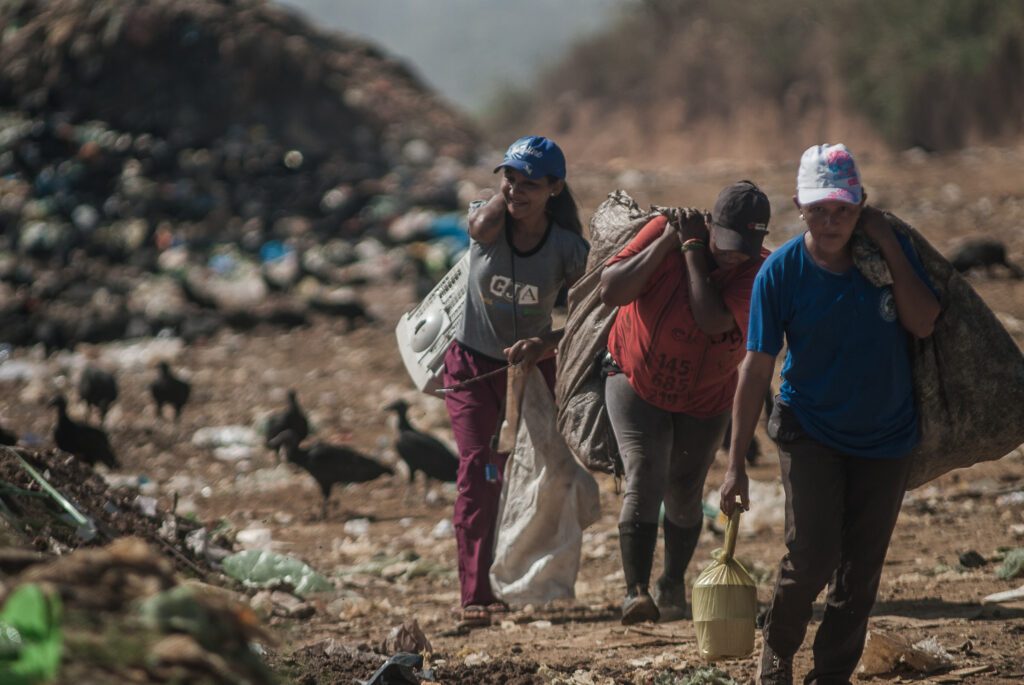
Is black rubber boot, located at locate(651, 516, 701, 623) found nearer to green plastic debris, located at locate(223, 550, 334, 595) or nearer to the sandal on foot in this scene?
the sandal on foot

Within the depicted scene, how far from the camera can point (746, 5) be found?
29969 mm

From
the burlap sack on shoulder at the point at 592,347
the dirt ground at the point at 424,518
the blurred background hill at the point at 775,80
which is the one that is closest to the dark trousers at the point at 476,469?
the dirt ground at the point at 424,518

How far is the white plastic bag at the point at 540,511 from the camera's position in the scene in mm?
4367

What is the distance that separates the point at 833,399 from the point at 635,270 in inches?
40.0

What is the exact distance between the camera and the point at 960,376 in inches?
120

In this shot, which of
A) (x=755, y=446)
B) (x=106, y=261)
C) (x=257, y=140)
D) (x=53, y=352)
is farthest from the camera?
(x=257, y=140)

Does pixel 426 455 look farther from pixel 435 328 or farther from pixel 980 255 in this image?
pixel 980 255

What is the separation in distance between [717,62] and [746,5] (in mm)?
1661

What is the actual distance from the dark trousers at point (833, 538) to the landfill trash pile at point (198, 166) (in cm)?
966

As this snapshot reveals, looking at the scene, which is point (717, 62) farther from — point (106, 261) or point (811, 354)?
point (811, 354)

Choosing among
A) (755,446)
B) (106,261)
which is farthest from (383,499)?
(106,261)

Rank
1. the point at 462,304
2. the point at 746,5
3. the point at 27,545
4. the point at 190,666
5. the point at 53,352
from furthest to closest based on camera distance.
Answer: the point at 746,5 < the point at 53,352 < the point at 462,304 < the point at 27,545 < the point at 190,666

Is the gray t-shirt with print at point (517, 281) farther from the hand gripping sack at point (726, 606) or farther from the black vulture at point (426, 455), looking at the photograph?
the black vulture at point (426, 455)

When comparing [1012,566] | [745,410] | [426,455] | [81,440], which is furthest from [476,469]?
[81,440]
